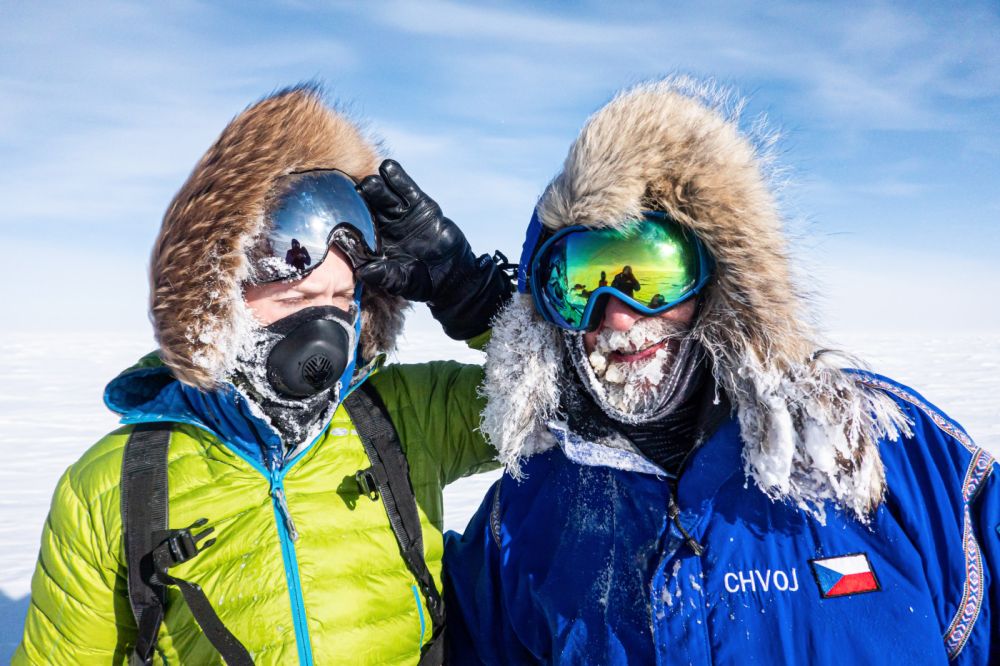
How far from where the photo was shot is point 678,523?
1.51 m

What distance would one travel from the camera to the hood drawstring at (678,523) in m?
1.48

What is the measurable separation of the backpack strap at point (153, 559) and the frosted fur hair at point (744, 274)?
3.02 feet

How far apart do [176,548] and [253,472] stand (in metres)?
0.25

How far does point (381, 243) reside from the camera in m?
2.07

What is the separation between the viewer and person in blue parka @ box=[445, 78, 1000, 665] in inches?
54.2

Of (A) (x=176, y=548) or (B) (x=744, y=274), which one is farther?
(A) (x=176, y=548)

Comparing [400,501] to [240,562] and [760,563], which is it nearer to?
[240,562]

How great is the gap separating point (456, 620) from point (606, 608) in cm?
61

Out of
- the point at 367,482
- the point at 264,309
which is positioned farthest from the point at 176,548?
the point at 264,309

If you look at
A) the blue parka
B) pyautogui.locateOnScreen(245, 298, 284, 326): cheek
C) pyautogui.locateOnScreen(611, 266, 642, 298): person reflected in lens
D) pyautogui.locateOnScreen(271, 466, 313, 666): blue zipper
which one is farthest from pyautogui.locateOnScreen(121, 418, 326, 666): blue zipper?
pyautogui.locateOnScreen(611, 266, 642, 298): person reflected in lens

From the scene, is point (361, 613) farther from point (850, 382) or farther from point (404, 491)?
point (850, 382)

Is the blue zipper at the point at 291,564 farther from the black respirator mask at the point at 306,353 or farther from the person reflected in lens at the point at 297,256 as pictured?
the person reflected in lens at the point at 297,256

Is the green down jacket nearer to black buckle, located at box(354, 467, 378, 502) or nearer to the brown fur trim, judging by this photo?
black buckle, located at box(354, 467, 378, 502)

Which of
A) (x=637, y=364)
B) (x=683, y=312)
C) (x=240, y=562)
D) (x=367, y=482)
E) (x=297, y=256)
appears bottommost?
(x=240, y=562)
